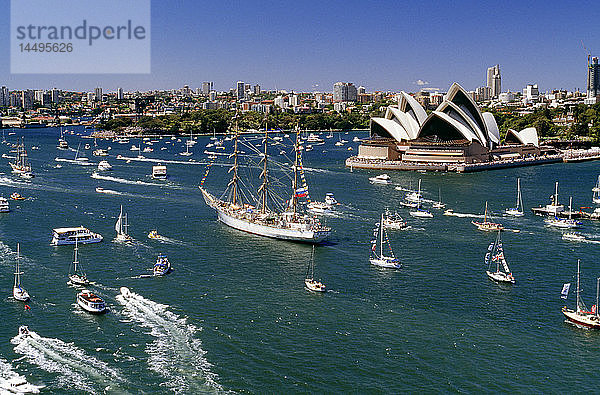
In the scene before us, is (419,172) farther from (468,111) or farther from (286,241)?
(286,241)

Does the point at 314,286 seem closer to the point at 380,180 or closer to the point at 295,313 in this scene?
the point at 295,313

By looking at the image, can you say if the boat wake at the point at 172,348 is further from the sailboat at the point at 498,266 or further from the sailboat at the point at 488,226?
the sailboat at the point at 488,226

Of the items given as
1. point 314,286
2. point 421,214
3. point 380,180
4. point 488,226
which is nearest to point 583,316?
point 314,286

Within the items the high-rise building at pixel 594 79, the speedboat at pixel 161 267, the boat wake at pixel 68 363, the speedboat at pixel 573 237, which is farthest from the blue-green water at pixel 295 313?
the high-rise building at pixel 594 79

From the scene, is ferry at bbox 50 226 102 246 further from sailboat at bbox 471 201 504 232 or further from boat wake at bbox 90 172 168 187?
boat wake at bbox 90 172 168 187

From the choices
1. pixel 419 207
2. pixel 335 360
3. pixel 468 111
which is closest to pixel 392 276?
pixel 335 360
